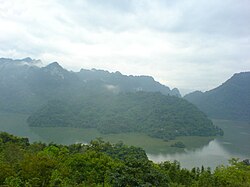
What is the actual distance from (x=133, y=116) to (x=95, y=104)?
18272 millimetres

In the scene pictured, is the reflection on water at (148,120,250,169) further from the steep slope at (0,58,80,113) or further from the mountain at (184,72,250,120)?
the steep slope at (0,58,80,113)

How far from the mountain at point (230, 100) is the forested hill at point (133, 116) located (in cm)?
3572

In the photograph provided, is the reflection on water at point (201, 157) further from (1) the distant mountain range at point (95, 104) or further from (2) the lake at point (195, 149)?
(1) the distant mountain range at point (95, 104)

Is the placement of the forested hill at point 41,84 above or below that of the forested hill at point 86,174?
above

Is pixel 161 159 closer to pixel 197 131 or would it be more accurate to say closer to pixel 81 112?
pixel 197 131

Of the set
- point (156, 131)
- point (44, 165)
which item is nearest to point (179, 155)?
point (156, 131)

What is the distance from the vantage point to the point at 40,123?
220ft

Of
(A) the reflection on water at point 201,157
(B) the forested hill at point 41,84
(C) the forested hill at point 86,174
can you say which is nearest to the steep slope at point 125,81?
(B) the forested hill at point 41,84

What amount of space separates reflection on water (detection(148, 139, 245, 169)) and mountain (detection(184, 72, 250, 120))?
65.1m

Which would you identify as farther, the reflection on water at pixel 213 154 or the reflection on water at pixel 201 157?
the reflection on water at pixel 213 154

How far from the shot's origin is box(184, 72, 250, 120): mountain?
361ft

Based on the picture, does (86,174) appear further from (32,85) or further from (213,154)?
(32,85)

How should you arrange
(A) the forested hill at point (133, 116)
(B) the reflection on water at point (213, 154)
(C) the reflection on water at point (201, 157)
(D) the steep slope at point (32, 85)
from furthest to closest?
(D) the steep slope at point (32, 85) → (A) the forested hill at point (133, 116) → (B) the reflection on water at point (213, 154) → (C) the reflection on water at point (201, 157)

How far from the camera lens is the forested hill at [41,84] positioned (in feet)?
341
